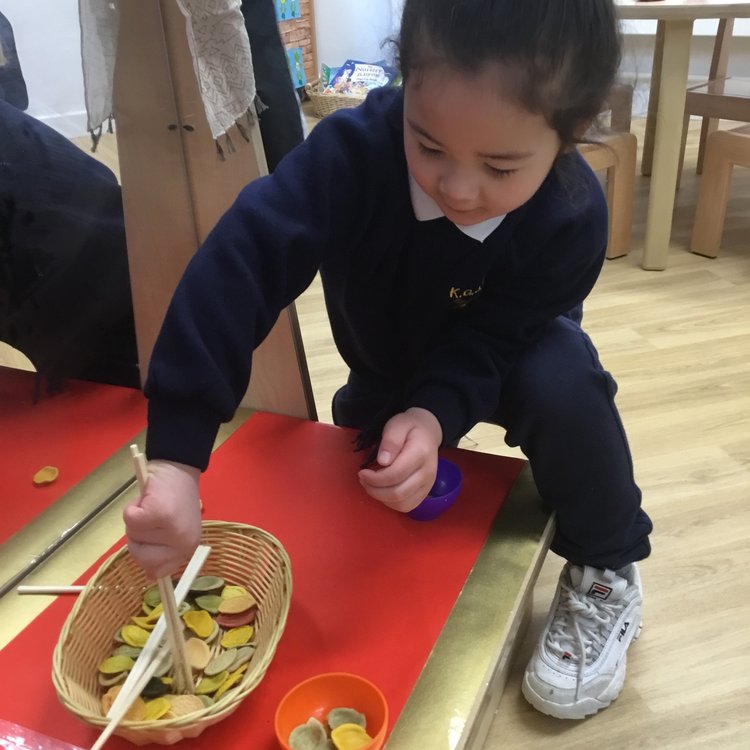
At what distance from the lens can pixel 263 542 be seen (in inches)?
27.9

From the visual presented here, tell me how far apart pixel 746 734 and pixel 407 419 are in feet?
1.48

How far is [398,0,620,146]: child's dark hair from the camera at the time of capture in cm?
52

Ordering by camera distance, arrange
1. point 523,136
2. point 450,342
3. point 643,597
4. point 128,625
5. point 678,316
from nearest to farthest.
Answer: point 523,136
point 128,625
point 450,342
point 643,597
point 678,316

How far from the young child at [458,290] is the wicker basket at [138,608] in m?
0.10

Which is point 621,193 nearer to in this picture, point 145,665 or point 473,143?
point 473,143

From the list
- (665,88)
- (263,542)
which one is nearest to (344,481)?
(263,542)

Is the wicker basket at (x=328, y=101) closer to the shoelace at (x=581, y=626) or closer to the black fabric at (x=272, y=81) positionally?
the black fabric at (x=272, y=81)

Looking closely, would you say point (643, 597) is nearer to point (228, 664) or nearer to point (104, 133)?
point (228, 664)

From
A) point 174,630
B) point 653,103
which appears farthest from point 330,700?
point 653,103

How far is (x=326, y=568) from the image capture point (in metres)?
0.76

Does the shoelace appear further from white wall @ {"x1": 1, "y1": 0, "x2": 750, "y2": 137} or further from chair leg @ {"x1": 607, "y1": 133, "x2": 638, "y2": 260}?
chair leg @ {"x1": 607, "y1": 133, "x2": 638, "y2": 260}

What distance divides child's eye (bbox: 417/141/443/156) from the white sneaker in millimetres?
474

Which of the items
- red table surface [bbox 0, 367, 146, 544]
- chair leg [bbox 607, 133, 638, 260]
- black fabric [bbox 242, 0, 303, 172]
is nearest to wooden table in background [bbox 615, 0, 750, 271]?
chair leg [bbox 607, 133, 638, 260]

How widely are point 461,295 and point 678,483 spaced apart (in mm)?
494
